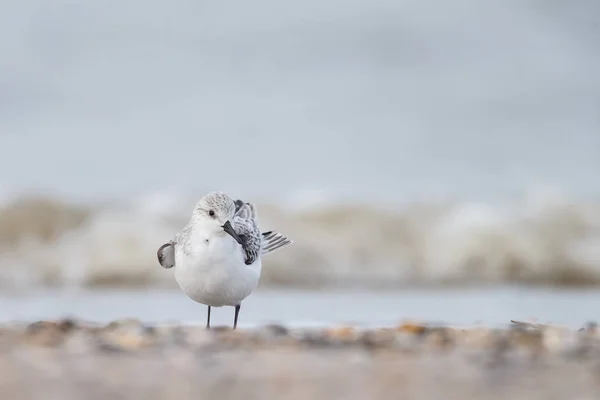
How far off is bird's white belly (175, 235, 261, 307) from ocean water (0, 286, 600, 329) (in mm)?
1681

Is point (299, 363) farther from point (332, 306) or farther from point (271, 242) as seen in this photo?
point (332, 306)

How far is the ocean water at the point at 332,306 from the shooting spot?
7402mm

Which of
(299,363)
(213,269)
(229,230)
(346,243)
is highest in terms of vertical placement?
(346,243)

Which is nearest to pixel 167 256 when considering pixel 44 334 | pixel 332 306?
pixel 44 334

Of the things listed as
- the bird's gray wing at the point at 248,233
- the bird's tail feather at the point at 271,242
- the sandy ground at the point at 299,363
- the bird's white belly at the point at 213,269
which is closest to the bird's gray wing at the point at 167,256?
the bird's white belly at the point at 213,269

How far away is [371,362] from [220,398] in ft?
2.02

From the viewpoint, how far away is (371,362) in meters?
3.39

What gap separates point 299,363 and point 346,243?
760cm

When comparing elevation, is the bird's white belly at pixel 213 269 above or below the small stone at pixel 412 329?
above

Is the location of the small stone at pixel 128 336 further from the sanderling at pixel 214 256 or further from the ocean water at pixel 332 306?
the ocean water at pixel 332 306

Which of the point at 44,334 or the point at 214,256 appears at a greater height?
the point at 214,256

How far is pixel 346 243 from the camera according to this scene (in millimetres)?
10969

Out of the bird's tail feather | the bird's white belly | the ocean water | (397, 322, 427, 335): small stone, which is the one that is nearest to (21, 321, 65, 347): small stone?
the bird's white belly

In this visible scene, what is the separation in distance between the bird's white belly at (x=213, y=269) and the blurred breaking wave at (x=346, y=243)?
15.6 feet
